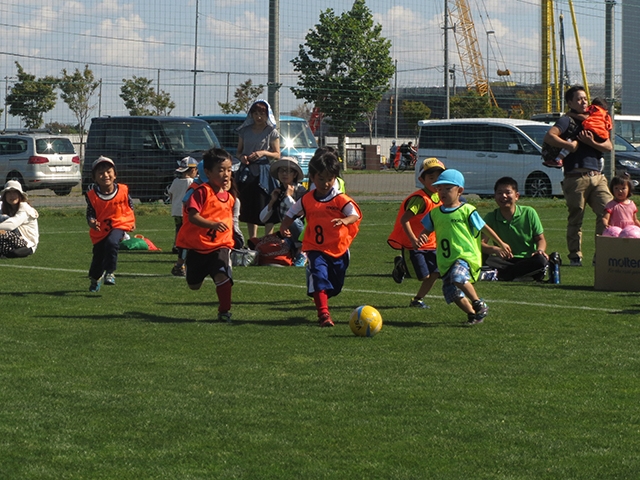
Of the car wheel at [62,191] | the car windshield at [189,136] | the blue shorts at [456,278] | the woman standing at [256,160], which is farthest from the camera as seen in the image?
the car wheel at [62,191]

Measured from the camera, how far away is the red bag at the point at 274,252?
1370 centimetres

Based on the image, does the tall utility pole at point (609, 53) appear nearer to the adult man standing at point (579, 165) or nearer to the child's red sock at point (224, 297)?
the adult man standing at point (579, 165)

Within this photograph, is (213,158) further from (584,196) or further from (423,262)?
(584,196)

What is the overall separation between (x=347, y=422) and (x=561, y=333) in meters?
3.23

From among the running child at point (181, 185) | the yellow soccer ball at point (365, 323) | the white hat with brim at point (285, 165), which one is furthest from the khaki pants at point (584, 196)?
the yellow soccer ball at point (365, 323)

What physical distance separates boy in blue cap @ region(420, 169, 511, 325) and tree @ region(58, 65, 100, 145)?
17.4 meters

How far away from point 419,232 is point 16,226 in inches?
232

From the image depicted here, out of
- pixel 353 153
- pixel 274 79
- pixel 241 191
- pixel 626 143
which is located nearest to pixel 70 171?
pixel 274 79

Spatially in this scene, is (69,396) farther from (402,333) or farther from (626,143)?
(626,143)

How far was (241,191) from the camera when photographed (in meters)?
14.8

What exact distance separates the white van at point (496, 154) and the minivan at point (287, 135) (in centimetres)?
312

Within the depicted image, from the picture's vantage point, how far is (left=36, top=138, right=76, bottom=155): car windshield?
105 feet

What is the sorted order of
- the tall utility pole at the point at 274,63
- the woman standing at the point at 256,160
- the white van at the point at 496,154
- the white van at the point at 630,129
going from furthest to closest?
the white van at the point at 630,129
the white van at the point at 496,154
the tall utility pole at the point at 274,63
the woman standing at the point at 256,160

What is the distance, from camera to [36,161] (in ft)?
104
